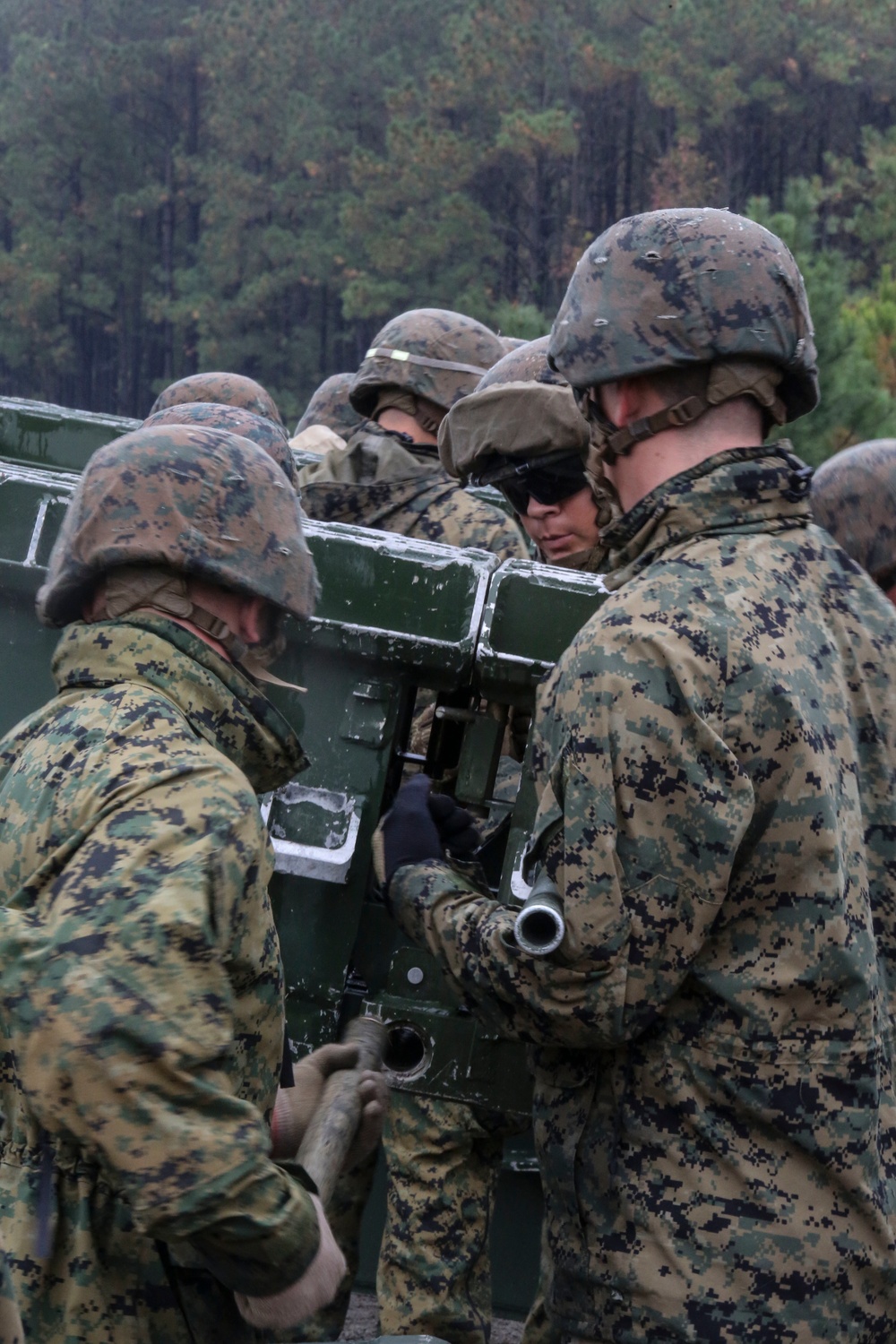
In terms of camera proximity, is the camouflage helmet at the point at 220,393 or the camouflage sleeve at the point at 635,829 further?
the camouflage helmet at the point at 220,393

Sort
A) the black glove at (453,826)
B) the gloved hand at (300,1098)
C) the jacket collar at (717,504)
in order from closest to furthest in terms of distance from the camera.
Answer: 1. the jacket collar at (717,504)
2. the gloved hand at (300,1098)
3. the black glove at (453,826)

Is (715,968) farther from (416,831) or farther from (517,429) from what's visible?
(517,429)

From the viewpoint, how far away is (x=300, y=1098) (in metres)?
2.76

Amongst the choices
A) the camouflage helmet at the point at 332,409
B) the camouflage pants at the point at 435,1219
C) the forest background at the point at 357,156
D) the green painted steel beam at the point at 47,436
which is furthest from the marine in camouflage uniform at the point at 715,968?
the forest background at the point at 357,156

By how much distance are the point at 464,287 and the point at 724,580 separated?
33.4 m

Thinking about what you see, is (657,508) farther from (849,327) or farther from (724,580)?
(849,327)

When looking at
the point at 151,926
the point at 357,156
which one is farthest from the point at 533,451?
the point at 357,156

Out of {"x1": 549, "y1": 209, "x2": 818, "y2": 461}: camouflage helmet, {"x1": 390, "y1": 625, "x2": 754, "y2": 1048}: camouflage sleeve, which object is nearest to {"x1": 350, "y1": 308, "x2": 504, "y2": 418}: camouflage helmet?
{"x1": 549, "y1": 209, "x2": 818, "y2": 461}: camouflage helmet

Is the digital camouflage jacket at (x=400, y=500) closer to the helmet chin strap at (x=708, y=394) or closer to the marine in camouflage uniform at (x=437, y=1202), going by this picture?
the marine in camouflage uniform at (x=437, y=1202)

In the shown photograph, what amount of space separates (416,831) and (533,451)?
4.94 ft

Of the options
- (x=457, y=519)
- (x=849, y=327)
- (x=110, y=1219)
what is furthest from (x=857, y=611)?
(x=849, y=327)

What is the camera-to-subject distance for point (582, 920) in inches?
89.4

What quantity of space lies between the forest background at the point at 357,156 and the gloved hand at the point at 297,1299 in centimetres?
2610

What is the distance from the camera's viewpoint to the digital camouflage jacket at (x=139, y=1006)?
6.59ft
